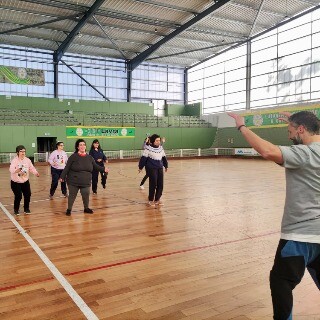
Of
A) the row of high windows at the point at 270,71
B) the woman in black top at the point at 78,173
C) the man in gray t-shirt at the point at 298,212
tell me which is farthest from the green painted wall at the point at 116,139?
the man in gray t-shirt at the point at 298,212

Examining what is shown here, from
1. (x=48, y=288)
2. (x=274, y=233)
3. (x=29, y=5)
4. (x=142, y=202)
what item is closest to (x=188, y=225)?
(x=274, y=233)

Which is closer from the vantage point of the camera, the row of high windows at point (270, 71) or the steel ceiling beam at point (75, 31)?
the steel ceiling beam at point (75, 31)

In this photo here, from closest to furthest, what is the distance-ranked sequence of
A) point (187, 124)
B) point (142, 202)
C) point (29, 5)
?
point (142, 202)
point (29, 5)
point (187, 124)

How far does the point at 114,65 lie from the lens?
35.9 meters

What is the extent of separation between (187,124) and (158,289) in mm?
31309

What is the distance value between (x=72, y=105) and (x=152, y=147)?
25.5m

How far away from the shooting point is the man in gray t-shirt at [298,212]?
229cm

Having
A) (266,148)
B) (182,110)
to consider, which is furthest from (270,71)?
(266,148)

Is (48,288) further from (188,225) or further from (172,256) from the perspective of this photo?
(188,225)

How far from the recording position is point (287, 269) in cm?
231

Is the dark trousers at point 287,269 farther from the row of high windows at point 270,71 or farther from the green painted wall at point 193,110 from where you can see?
the green painted wall at point 193,110

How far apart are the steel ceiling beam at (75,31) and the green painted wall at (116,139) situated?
732cm

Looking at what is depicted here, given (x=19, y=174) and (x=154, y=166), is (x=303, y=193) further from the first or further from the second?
(x=19, y=174)

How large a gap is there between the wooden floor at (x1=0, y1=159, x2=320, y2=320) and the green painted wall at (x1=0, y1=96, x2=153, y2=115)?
24173 mm
